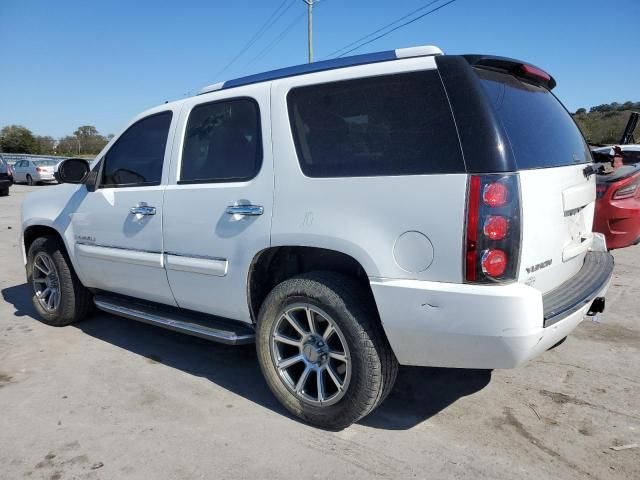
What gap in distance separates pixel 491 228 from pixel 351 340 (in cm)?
92

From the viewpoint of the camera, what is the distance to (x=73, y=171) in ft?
13.9

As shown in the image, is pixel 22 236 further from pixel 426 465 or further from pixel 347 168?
pixel 426 465

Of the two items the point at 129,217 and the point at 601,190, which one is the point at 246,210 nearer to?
the point at 129,217

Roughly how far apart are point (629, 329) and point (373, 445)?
Result: 9.31 ft

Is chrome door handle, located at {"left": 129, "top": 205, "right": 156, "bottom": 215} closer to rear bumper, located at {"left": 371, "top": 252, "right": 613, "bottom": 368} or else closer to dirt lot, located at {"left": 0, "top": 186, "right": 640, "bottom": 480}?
dirt lot, located at {"left": 0, "top": 186, "right": 640, "bottom": 480}

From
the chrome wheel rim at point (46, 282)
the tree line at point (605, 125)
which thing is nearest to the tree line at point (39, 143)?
the tree line at point (605, 125)

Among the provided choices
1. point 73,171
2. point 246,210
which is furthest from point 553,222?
point 73,171

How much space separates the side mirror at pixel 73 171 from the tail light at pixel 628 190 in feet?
15.7

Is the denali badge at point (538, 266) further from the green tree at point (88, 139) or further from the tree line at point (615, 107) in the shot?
the green tree at point (88, 139)

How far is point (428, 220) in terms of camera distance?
92.1 inches

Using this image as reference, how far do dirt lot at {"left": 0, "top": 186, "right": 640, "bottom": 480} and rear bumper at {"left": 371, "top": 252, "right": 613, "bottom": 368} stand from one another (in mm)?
554

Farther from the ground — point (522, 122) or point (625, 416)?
point (522, 122)

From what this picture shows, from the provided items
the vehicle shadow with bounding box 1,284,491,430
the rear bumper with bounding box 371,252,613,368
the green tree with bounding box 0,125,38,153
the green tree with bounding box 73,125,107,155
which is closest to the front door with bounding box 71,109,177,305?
the vehicle shadow with bounding box 1,284,491,430

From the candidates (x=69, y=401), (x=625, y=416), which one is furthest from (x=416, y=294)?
(x=69, y=401)
